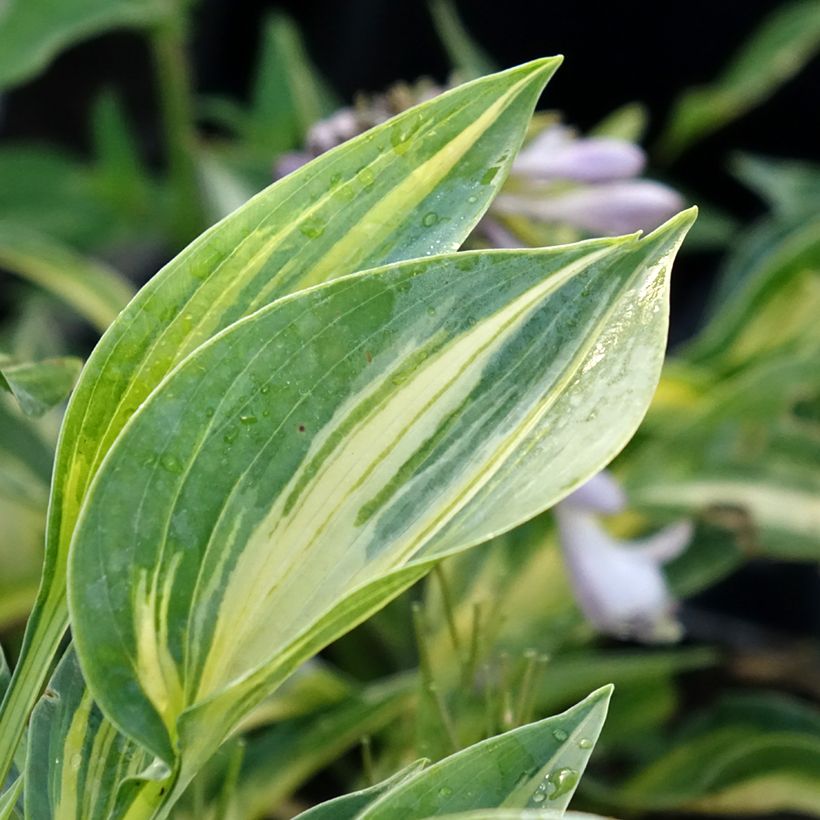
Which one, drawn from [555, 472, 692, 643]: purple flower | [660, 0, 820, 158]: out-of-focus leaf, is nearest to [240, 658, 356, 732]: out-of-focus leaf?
[555, 472, 692, 643]: purple flower

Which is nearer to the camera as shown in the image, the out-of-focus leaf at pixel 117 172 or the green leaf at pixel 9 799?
the green leaf at pixel 9 799

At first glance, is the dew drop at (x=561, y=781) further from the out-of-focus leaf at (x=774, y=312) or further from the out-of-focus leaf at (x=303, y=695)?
the out-of-focus leaf at (x=774, y=312)

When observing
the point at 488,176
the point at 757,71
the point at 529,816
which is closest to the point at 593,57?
the point at 757,71

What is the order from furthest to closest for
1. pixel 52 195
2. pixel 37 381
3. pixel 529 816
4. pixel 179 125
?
pixel 52 195 < pixel 179 125 < pixel 37 381 < pixel 529 816

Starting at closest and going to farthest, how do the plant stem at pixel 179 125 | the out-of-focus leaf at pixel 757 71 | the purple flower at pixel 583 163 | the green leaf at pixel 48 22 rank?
the purple flower at pixel 583 163 → the green leaf at pixel 48 22 → the plant stem at pixel 179 125 → the out-of-focus leaf at pixel 757 71

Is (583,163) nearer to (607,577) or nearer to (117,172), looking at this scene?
(607,577)

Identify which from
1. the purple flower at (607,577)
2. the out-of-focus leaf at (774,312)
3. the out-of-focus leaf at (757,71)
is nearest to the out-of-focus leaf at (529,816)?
the purple flower at (607,577)

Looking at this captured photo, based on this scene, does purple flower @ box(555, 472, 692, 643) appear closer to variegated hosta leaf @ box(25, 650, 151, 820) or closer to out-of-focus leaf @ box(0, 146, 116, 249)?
variegated hosta leaf @ box(25, 650, 151, 820)

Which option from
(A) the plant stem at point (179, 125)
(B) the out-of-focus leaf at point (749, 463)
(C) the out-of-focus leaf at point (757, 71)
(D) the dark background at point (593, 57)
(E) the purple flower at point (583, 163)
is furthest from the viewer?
(D) the dark background at point (593, 57)

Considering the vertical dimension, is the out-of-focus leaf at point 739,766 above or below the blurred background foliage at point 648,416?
below
